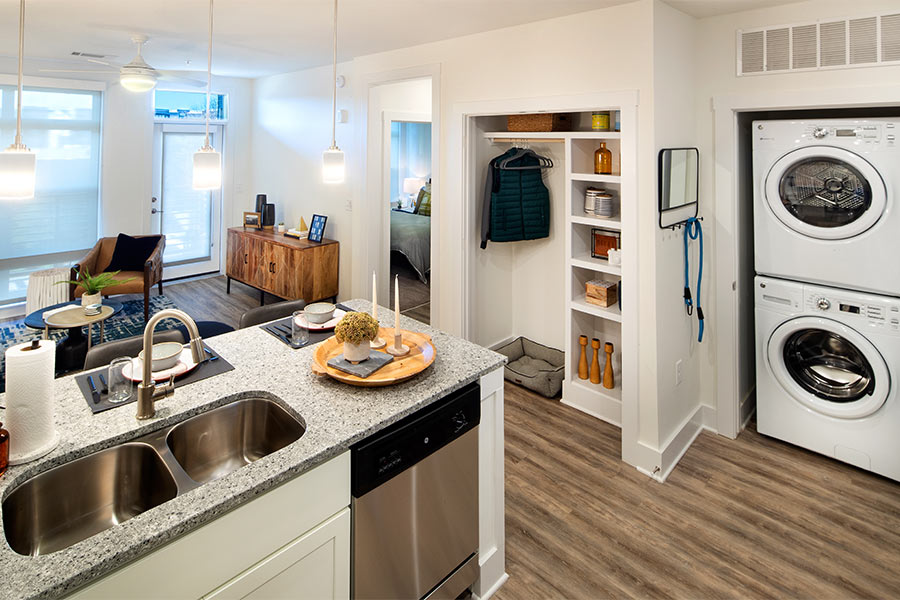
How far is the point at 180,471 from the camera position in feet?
4.38

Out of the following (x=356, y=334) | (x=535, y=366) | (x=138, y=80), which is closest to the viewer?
(x=356, y=334)

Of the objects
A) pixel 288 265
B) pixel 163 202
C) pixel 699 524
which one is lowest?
pixel 699 524

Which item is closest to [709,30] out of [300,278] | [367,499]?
[367,499]

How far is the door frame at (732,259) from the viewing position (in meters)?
2.72

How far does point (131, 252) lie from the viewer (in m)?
5.26

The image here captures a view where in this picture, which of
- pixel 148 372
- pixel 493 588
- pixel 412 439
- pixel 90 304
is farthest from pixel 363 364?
pixel 90 304

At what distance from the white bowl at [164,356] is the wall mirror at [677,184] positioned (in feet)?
7.58

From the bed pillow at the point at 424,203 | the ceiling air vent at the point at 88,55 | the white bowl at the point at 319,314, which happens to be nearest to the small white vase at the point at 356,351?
the white bowl at the point at 319,314

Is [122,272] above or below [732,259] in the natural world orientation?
above

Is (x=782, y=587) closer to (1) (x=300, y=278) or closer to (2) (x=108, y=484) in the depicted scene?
(2) (x=108, y=484)

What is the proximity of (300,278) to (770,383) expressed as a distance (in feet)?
13.2

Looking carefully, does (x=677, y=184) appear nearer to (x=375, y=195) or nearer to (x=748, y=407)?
(x=748, y=407)

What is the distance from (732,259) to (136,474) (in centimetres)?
310

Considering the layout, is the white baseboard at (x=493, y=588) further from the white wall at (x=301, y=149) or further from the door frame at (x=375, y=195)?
the white wall at (x=301, y=149)
